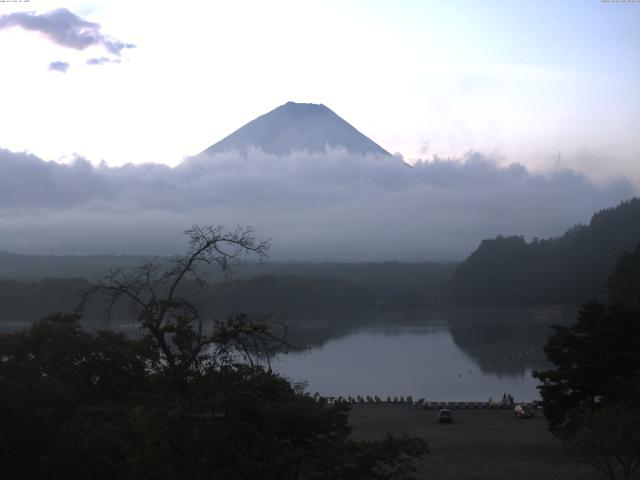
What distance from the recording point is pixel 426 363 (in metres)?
24.8

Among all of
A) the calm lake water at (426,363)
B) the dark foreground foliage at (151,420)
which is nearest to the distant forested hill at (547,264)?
the calm lake water at (426,363)

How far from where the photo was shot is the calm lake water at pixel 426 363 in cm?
1975

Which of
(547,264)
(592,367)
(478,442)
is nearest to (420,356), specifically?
(478,442)

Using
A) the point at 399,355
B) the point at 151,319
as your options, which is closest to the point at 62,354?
the point at 151,319

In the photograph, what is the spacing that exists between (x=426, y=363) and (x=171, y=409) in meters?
21.5

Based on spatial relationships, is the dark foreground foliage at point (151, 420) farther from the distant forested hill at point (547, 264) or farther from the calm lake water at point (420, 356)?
the distant forested hill at point (547, 264)

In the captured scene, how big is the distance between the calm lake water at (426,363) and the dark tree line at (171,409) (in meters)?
7.72

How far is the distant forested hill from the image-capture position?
163 ft

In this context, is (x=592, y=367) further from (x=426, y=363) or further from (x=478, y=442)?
(x=426, y=363)

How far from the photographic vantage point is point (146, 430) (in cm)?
373

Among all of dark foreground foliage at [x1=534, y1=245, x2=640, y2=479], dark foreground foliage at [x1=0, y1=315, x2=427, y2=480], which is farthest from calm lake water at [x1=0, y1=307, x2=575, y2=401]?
dark foreground foliage at [x1=0, y1=315, x2=427, y2=480]

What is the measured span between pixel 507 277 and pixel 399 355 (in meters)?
29.4

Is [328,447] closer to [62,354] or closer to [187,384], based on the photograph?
[187,384]

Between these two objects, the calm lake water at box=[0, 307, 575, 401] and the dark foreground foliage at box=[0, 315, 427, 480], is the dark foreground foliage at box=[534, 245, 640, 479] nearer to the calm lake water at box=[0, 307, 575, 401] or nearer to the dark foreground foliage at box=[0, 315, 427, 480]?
the dark foreground foliage at box=[0, 315, 427, 480]
